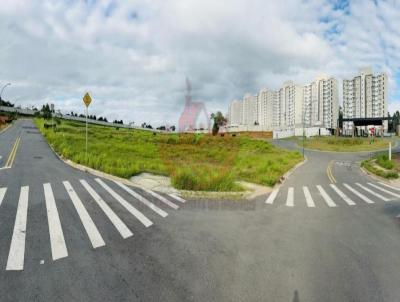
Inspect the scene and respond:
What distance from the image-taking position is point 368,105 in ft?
375

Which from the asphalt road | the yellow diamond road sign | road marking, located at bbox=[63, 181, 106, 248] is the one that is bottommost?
the asphalt road

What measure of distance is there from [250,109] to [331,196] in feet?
455

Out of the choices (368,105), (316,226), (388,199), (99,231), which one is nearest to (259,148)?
(388,199)

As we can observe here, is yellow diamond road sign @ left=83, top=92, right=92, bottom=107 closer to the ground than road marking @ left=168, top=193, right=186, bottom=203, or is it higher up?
higher up

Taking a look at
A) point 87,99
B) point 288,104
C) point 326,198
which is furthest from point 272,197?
point 288,104

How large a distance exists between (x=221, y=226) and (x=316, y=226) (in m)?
2.99

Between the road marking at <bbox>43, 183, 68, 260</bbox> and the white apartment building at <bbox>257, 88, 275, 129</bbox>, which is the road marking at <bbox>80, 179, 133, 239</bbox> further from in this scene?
the white apartment building at <bbox>257, 88, 275, 129</bbox>

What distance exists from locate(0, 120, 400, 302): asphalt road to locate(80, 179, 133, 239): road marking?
1.0 inches

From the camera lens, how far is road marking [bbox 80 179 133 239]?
6299mm

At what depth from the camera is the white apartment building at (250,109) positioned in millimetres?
146500

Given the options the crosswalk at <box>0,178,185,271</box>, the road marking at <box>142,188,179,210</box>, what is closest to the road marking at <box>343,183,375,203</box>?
the crosswalk at <box>0,178,185,271</box>

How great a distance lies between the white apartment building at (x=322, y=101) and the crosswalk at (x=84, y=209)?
392ft

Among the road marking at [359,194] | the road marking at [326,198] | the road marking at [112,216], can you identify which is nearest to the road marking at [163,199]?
the road marking at [112,216]

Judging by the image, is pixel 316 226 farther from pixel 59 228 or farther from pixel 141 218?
pixel 59 228
